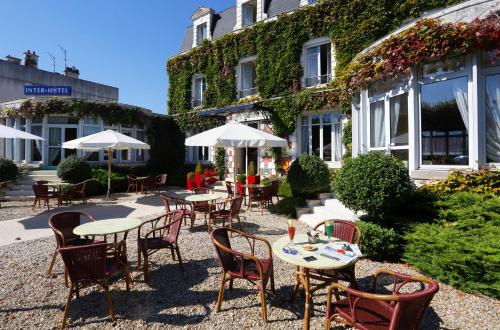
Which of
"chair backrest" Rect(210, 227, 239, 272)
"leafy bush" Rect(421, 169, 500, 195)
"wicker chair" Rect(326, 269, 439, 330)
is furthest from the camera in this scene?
"leafy bush" Rect(421, 169, 500, 195)

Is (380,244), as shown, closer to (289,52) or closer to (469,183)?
(469,183)

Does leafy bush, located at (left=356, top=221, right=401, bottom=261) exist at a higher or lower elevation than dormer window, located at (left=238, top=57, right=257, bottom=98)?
lower

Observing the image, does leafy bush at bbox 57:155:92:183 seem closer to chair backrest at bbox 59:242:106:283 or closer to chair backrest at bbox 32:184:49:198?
chair backrest at bbox 32:184:49:198

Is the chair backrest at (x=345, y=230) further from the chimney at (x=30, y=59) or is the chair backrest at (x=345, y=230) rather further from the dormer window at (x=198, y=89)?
the chimney at (x=30, y=59)

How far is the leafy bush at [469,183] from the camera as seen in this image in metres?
5.06

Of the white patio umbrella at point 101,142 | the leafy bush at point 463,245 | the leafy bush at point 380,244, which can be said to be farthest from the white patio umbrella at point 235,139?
the white patio umbrella at point 101,142

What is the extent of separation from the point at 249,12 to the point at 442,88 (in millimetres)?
12252

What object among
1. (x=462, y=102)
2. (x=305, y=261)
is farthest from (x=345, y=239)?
(x=462, y=102)

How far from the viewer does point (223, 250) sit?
3322mm

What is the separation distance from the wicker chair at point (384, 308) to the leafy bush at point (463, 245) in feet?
5.35

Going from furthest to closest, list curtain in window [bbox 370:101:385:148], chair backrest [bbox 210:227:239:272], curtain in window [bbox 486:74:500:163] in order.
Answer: curtain in window [bbox 370:101:385:148] → curtain in window [bbox 486:74:500:163] → chair backrest [bbox 210:227:239:272]

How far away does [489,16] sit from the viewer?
531cm

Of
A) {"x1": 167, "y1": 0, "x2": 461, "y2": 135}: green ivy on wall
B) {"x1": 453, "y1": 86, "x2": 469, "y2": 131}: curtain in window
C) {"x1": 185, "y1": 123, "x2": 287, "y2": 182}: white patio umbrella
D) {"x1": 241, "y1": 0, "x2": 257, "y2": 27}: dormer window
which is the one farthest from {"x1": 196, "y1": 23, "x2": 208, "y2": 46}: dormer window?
{"x1": 453, "y1": 86, "x2": 469, "y2": 131}: curtain in window

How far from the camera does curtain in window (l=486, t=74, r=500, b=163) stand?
17.7 feet
